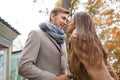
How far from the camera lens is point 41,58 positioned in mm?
2914

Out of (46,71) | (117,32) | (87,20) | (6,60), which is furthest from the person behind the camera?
(117,32)

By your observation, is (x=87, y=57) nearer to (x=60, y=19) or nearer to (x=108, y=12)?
(x=60, y=19)

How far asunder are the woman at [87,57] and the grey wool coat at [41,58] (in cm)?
12

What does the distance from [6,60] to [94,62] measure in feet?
20.5

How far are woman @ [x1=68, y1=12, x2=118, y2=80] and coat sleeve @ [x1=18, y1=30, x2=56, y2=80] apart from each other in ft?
0.79

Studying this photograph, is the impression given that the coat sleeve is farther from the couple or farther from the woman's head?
the woman's head

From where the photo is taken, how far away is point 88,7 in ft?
53.7

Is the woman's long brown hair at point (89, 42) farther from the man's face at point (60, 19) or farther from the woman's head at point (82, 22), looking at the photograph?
the man's face at point (60, 19)

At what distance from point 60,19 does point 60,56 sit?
380mm

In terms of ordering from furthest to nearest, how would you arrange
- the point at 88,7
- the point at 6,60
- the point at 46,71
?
the point at 88,7, the point at 6,60, the point at 46,71

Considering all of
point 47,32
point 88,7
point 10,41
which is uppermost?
point 88,7

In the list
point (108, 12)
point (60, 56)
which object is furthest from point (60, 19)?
Answer: point (108, 12)

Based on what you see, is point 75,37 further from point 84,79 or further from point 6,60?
point 6,60

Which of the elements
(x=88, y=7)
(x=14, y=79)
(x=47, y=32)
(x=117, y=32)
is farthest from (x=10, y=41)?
(x=88, y=7)
